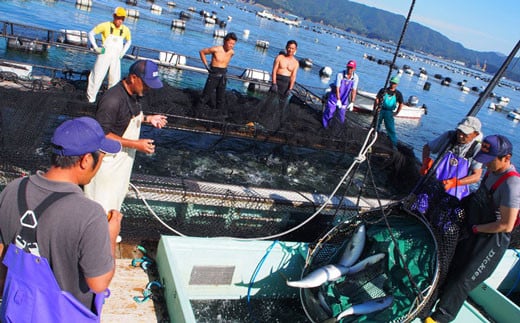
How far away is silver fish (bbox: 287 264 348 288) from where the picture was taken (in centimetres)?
435

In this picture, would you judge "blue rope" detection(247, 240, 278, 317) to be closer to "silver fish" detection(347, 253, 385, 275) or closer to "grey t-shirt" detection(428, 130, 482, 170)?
"silver fish" detection(347, 253, 385, 275)

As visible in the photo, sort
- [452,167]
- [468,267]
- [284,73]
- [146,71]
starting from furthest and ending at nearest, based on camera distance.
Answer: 1. [284,73]
2. [452,167]
3. [468,267]
4. [146,71]

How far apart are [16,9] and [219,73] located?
3130 cm

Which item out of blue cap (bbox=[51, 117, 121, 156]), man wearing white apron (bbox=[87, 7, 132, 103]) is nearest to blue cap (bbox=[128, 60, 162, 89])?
blue cap (bbox=[51, 117, 121, 156])

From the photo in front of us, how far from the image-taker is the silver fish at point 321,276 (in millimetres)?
4348

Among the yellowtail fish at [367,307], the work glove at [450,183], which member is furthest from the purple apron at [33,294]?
the work glove at [450,183]

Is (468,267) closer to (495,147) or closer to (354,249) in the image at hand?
(354,249)

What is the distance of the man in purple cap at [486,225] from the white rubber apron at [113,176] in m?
3.63

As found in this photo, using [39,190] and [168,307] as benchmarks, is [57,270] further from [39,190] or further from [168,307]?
[168,307]

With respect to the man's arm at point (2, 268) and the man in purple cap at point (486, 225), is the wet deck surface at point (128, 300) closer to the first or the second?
the man's arm at point (2, 268)

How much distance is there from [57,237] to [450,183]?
4.48m

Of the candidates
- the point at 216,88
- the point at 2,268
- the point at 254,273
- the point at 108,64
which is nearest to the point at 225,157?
the point at 216,88

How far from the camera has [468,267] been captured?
14.3 feet

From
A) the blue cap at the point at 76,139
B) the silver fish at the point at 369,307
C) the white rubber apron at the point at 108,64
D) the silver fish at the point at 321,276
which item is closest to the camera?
the blue cap at the point at 76,139
